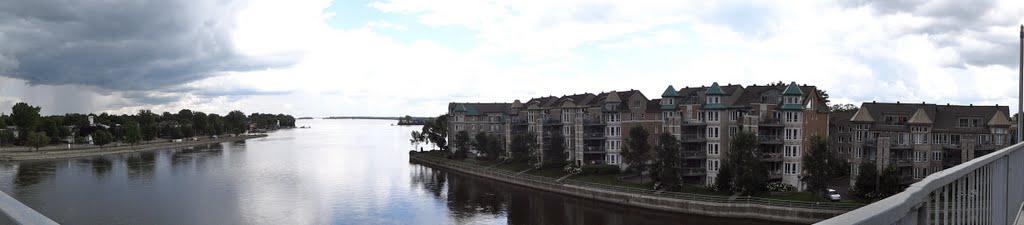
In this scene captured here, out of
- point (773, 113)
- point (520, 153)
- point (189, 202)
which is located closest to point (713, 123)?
point (773, 113)

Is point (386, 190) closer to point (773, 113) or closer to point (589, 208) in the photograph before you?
point (589, 208)

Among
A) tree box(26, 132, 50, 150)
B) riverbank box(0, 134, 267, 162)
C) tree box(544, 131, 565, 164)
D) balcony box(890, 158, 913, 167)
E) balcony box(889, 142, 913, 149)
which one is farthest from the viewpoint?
tree box(26, 132, 50, 150)

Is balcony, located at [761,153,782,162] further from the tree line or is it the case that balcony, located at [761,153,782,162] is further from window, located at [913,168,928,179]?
the tree line

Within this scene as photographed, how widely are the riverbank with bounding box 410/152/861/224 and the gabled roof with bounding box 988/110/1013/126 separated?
13.3 meters

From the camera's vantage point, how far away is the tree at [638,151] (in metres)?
59.9

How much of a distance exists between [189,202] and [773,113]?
49.7 m

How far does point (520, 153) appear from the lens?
79.8 m

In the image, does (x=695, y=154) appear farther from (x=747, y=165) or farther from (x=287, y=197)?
(x=287, y=197)

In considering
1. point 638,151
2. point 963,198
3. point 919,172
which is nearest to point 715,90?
point 638,151

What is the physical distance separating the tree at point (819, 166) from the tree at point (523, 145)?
35416 mm

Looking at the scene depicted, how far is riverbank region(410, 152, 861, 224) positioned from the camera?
43000 mm

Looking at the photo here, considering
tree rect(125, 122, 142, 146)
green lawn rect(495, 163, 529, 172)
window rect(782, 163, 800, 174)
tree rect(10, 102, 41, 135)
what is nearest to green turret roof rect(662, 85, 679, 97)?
window rect(782, 163, 800, 174)

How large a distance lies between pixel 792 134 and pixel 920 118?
30.5 ft

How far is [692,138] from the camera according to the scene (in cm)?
5916
